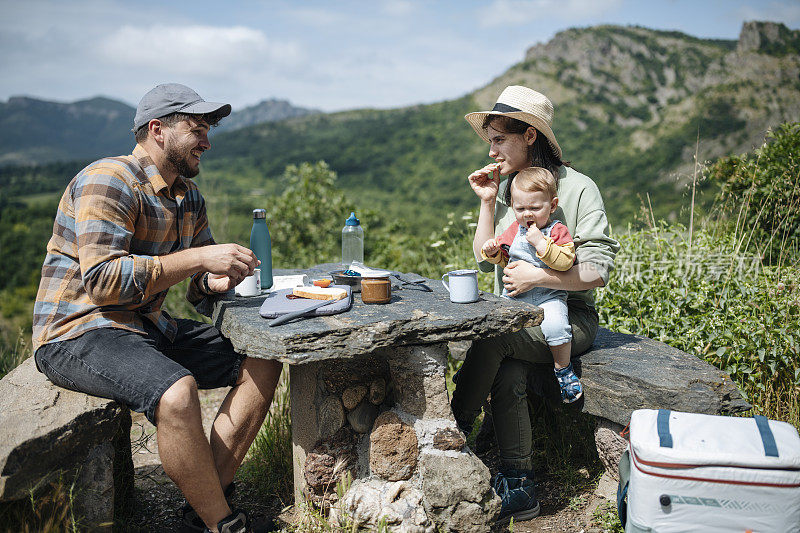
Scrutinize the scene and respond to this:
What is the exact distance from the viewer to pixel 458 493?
2.47 m

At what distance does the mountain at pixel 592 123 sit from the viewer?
21.3m

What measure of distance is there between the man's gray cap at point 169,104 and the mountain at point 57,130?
86.5m

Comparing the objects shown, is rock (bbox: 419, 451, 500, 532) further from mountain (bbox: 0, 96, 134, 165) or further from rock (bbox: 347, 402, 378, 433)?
mountain (bbox: 0, 96, 134, 165)

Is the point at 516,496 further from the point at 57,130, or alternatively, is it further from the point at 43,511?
the point at 57,130

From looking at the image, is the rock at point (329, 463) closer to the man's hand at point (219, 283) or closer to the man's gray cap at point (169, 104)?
the man's hand at point (219, 283)

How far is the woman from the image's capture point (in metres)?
2.82

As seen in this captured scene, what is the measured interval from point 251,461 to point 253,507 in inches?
19.6

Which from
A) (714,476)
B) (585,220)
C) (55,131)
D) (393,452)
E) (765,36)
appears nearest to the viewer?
(714,476)

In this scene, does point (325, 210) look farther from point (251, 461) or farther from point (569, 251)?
Answer: point (569, 251)

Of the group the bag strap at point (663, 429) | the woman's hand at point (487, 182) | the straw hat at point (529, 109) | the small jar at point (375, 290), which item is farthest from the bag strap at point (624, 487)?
the straw hat at point (529, 109)

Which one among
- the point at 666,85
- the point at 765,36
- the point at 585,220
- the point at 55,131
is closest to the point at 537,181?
the point at 585,220

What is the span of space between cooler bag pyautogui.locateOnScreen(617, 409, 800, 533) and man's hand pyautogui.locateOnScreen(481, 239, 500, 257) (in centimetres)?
115

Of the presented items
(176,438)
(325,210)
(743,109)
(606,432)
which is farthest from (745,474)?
(743,109)

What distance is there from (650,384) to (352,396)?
141 centimetres
